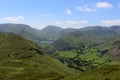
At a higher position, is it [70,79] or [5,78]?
[70,79]

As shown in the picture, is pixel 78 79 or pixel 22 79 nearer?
pixel 78 79

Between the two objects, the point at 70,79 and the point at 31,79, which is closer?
the point at 70,79

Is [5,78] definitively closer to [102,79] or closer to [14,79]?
[14,79]

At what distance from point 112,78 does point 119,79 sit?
2502mm

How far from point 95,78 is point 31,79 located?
4717 inches

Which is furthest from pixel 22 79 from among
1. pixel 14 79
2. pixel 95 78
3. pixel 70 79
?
pixel 95 78

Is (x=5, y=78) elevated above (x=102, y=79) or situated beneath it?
situated beneath

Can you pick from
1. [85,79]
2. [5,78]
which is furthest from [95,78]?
[5,78]

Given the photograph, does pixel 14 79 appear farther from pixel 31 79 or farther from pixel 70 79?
pixel 70 79

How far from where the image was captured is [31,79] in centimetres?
19200

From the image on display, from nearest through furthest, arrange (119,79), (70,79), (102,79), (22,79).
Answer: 1. (119,79)
2. (102,79)
3. (70,79)
4. (22,79)

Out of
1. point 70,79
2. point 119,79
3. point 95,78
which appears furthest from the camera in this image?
point 70,79

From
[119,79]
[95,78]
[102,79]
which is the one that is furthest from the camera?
[95,78]

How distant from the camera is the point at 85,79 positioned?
80.9m
